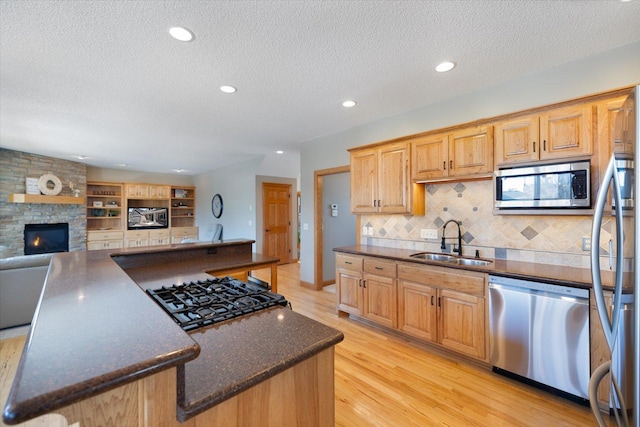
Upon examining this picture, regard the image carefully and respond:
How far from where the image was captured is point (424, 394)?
2168mm

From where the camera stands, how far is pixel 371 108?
3469mm

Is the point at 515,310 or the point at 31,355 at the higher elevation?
the point at 31,355

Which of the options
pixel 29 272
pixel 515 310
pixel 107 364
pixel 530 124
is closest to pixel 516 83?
pixel 530 124

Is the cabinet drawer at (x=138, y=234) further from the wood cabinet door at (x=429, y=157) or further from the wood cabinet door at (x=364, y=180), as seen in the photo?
the wood cabinet door at (x=429, y=157)

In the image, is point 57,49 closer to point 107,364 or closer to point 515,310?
point 107,364

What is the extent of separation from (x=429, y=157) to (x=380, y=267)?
1.30 m

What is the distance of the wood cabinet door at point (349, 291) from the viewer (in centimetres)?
342

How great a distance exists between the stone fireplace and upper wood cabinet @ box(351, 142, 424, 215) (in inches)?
245

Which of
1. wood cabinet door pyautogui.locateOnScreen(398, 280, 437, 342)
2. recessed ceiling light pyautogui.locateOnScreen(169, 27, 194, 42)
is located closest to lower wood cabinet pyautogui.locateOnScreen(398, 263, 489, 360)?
wood cabinet door pyautogui.locateOnScreen(398, 280, 437, 342)

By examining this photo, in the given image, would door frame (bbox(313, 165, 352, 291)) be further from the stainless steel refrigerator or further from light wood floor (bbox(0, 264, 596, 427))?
the stainless steel refrigerator

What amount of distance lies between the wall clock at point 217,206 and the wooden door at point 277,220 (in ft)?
5.88

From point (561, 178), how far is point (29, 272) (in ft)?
18.1

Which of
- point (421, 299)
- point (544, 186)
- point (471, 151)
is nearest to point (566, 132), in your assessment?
point (544, 186)

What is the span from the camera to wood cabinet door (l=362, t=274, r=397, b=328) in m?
3.05
